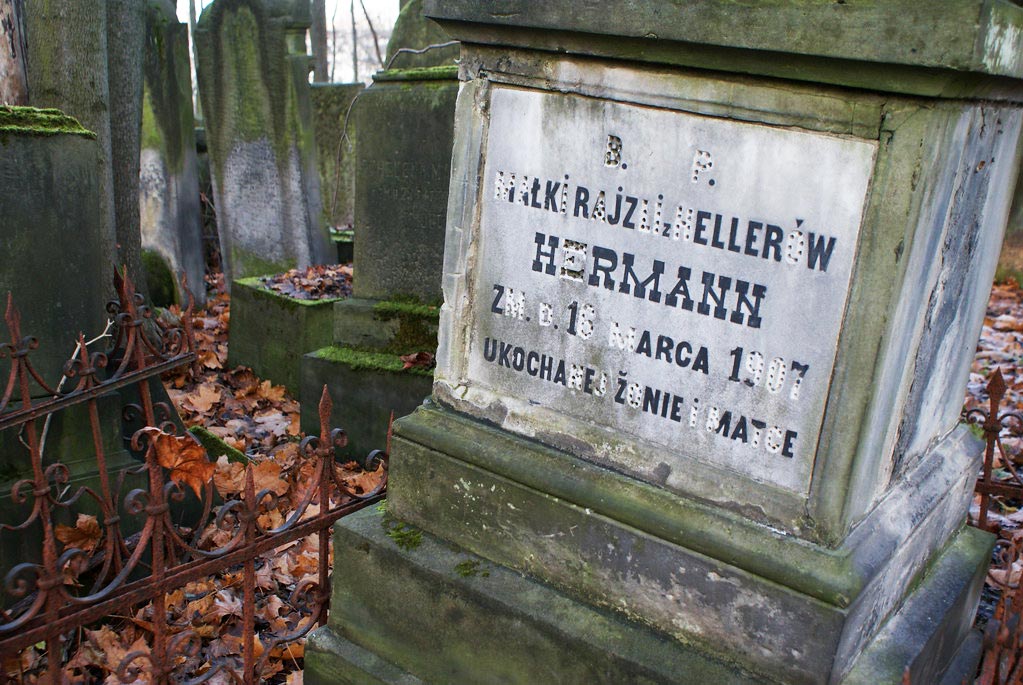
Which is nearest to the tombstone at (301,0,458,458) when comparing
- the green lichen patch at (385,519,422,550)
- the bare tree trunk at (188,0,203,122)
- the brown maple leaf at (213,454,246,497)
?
the brown maple leaf at (213,454,246,497)

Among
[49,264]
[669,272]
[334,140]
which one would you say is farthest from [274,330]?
[334,140]

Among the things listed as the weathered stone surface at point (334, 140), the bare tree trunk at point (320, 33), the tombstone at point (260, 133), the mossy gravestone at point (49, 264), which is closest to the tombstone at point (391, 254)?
the mossy gravestone at point (49, 264)

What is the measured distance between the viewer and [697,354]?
7.34 feet

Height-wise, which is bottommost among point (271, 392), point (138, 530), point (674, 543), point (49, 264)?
point (271, 392)

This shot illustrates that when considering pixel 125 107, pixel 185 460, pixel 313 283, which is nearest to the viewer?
pixel 185 460

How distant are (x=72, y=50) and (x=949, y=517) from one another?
4640 mm

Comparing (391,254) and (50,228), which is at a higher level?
(50,228)

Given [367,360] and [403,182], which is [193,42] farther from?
[367,360]

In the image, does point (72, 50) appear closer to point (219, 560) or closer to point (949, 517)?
point (219, 560)

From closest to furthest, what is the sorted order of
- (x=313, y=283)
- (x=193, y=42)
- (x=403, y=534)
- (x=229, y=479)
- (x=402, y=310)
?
(x=403, y=534)
(x=229, y=479)
(x=402, y=310)
(x=313, y=283)
(x=193, y=42)

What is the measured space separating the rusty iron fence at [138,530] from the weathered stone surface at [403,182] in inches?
60.3

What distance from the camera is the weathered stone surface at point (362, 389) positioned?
509 cm

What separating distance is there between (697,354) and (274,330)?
15.2 feet

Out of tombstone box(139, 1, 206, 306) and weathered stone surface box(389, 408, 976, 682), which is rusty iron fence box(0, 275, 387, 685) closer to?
weathered stone surface box(389, 408, 976, 682)
